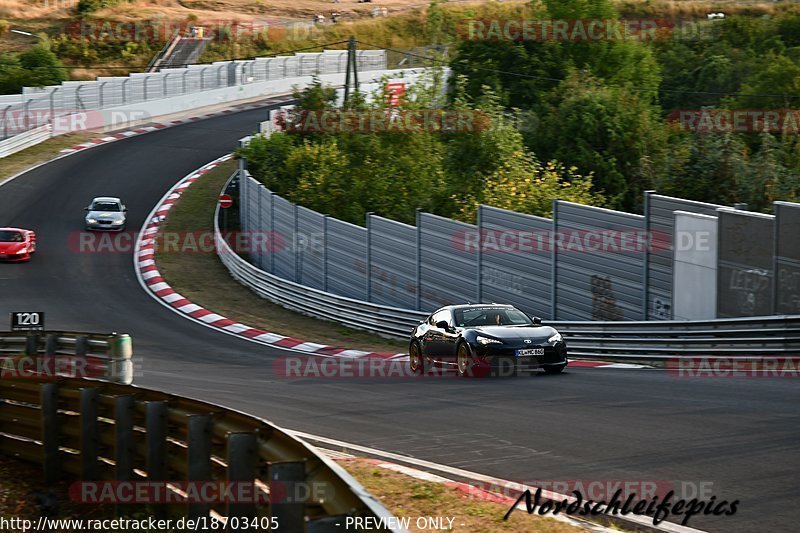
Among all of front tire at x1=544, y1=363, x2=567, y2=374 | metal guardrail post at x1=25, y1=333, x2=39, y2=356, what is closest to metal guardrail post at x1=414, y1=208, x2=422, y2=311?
front tire at x1=544, y1=363, x2=567, y2=374

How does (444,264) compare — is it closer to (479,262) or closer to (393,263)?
(479,262)

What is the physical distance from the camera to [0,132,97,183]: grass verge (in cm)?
5141

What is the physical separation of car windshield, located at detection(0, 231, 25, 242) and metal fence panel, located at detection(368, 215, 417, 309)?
1417cm

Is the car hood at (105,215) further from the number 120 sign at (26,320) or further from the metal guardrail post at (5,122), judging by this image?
the number 120 sign at (26,320)

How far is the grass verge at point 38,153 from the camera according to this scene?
169ft

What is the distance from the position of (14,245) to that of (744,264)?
84.1 ft

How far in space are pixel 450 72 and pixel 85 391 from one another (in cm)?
6517

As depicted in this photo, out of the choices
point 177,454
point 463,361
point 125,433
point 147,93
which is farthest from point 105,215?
point 177,454

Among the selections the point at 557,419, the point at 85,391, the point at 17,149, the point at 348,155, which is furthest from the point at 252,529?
the point at 17,149

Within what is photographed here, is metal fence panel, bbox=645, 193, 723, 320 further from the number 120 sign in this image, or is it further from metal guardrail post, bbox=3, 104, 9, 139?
metal guardrail post, bbox=3, 104, 9, 139

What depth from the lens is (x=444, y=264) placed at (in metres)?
27.5

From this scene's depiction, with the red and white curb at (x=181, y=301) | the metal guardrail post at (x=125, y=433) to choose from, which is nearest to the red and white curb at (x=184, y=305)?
the red and white curb at (x=181, y=301)

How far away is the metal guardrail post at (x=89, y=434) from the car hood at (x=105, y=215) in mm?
32472

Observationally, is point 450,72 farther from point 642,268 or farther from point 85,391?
point 85,391
